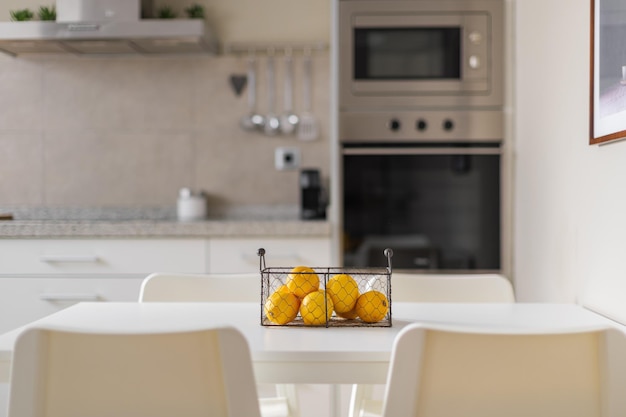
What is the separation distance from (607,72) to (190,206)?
222 centimetres

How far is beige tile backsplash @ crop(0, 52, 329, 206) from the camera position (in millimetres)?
3807

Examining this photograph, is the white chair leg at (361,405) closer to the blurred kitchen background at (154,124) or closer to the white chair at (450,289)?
the white chair at (450,289)

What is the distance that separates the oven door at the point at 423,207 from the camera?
123 inches

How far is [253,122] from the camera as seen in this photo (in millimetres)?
3793

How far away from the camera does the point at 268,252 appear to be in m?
3.13

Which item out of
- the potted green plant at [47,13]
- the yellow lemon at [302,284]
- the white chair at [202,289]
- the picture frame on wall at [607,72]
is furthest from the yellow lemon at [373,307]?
the potted green plant at [47,13]

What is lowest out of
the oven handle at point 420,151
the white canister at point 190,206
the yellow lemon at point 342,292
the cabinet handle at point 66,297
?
the cabinet handle at point 66,297

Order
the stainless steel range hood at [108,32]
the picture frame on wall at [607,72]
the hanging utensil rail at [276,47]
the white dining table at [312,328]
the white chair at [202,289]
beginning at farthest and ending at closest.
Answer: the hanging utensil rail at [276,47] → the stainless steel range hood at [108,32] → the white chair at [202,289] → the picture frame on wall at [607,72] → the white dining table at [312,328]

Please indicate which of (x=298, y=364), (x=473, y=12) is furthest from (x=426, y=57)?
(x=298, y=364)

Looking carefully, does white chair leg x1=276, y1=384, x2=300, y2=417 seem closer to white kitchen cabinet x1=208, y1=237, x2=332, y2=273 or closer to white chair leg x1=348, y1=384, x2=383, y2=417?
white chair leg x1=348, y1=384, x2=383, y2=417

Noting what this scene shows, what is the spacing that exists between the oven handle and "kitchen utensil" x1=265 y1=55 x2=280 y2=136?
2.40 feet

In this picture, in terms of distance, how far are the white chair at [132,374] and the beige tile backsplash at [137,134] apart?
8.77 ft

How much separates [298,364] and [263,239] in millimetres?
1851

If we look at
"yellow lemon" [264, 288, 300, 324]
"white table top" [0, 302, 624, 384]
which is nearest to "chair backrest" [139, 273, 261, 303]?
"white table top" [0, 302, 624, 384]
